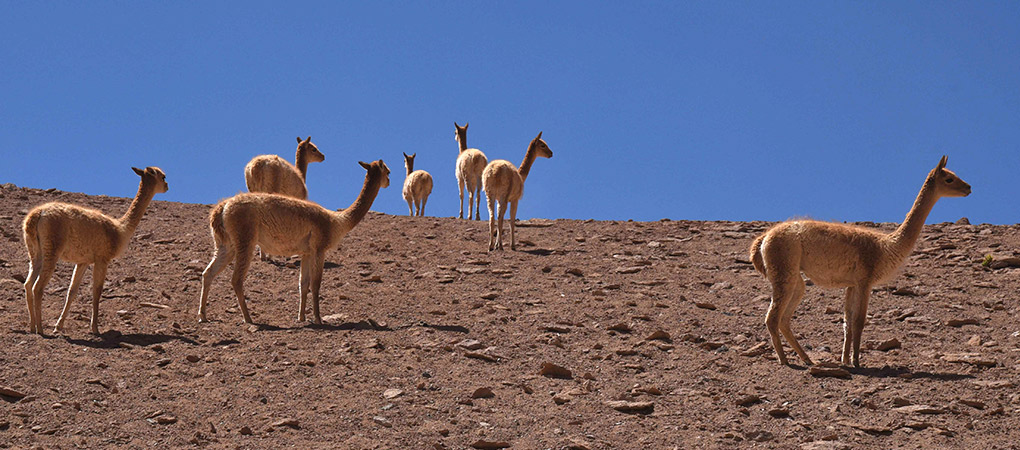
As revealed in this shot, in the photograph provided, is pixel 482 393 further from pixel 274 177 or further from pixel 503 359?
pixel 274 177

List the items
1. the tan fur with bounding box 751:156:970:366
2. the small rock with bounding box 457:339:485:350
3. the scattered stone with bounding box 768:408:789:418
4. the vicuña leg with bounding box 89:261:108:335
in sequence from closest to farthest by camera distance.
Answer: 1. the scattered stone with bounding box 768:408:789:418
2. the tan fur with bounding box 751:156:970:366
3. the small rock with bounding box 457:339:485:350
4. the vicuña leg with bounding box 89:261:108:335

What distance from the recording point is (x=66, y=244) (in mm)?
13055

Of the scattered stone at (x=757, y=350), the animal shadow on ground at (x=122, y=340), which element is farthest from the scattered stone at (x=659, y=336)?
the animal shadow on ground at (x=122, y=340)

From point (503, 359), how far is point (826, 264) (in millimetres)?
4245

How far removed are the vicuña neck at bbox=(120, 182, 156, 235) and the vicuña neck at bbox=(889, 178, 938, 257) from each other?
10424mm

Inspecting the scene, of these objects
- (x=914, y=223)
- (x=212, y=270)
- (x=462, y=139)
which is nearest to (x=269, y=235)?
(x=212, y=270)

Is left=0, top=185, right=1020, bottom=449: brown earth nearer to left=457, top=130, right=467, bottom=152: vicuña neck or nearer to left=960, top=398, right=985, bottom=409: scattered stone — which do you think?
left=960, top=398, right=985, bottom=409: scattered stone

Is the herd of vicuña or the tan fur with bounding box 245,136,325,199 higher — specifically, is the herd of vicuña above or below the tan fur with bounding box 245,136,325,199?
below

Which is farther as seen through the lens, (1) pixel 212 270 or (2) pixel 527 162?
(2) pixel 527 162

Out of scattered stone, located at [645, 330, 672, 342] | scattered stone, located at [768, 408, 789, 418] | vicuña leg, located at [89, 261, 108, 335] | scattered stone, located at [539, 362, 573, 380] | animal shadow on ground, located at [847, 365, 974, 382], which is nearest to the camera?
scattered stone, located at [768, 408, 789, 418]

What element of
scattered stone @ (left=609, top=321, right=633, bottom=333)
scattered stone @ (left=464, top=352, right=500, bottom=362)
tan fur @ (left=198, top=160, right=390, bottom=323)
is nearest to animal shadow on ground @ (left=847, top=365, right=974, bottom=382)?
scattered stone @ (left=609, top=321, right=633, bottom=333)

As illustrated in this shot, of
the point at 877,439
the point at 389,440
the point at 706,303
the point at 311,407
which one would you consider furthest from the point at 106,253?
the point at 877,439

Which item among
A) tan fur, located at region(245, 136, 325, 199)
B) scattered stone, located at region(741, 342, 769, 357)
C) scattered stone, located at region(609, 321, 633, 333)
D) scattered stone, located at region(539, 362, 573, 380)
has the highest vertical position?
tan fur, located at region(245, 136, 325, 199)

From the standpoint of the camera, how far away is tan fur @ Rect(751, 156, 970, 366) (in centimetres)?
1186
